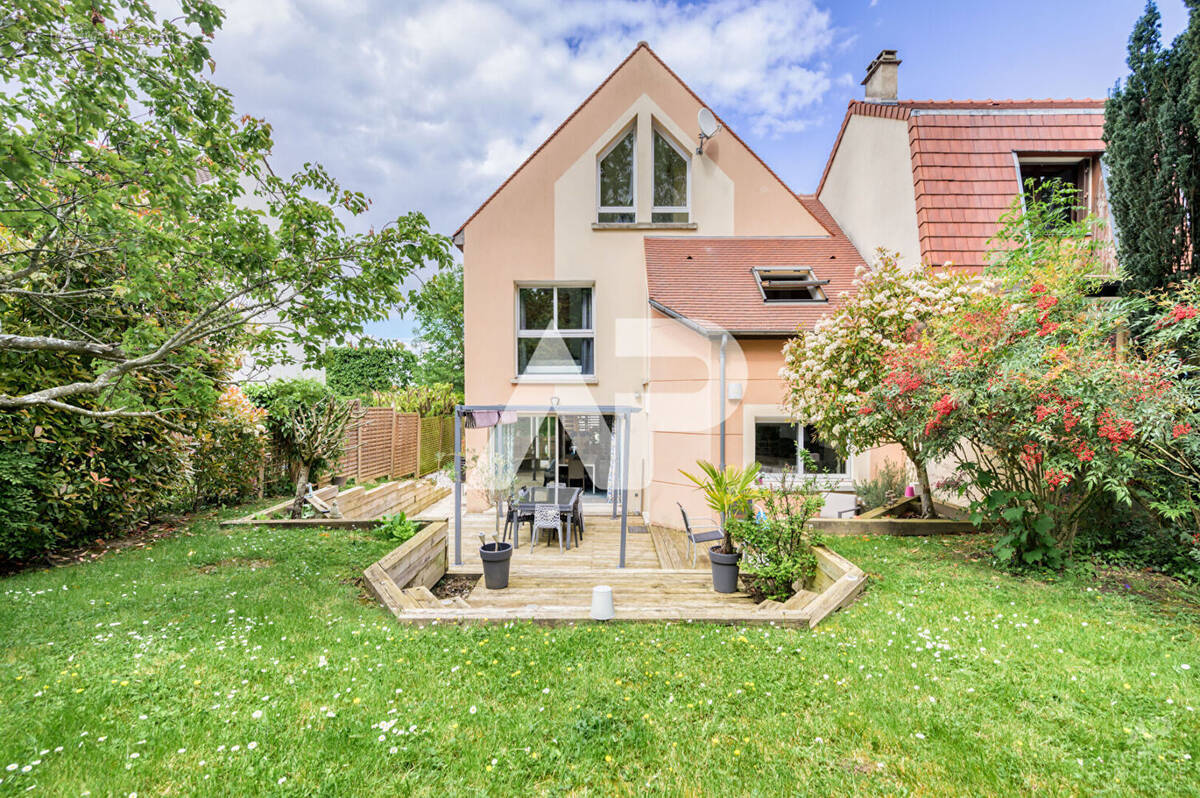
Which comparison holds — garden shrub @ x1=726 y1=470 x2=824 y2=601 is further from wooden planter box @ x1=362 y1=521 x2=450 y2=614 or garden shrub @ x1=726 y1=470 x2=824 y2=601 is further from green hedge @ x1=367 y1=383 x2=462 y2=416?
green hedge @ x1=367 y1=383 x2=462 y2=416

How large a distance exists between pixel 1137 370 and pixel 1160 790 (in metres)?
→ 3.49

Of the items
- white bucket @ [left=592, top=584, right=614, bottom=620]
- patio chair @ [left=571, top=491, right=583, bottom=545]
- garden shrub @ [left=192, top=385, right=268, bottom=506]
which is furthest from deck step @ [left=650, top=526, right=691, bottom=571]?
garden shrub @ [left=192, top=385, right=268, bottom=506]

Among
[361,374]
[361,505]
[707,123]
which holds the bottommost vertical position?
[361,505]

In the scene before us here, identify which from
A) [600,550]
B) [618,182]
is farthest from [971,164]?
[600,550]

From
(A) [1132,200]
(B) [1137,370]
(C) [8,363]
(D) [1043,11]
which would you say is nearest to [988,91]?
(D) [1043,11]

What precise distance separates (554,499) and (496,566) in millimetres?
3085

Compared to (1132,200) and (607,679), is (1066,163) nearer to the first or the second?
(1132,200)

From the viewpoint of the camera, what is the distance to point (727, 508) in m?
6.22

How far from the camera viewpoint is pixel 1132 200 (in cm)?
651

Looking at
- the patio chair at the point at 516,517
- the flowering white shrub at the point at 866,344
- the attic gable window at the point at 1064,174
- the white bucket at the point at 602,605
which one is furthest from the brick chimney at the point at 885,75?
the white bucket at the point at 602,605

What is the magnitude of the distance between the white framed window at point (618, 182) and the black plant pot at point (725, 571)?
25.8ft

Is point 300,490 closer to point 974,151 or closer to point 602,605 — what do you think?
point 602,605

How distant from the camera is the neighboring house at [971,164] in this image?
8.70 meters

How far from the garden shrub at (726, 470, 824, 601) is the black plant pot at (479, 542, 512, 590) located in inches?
106
